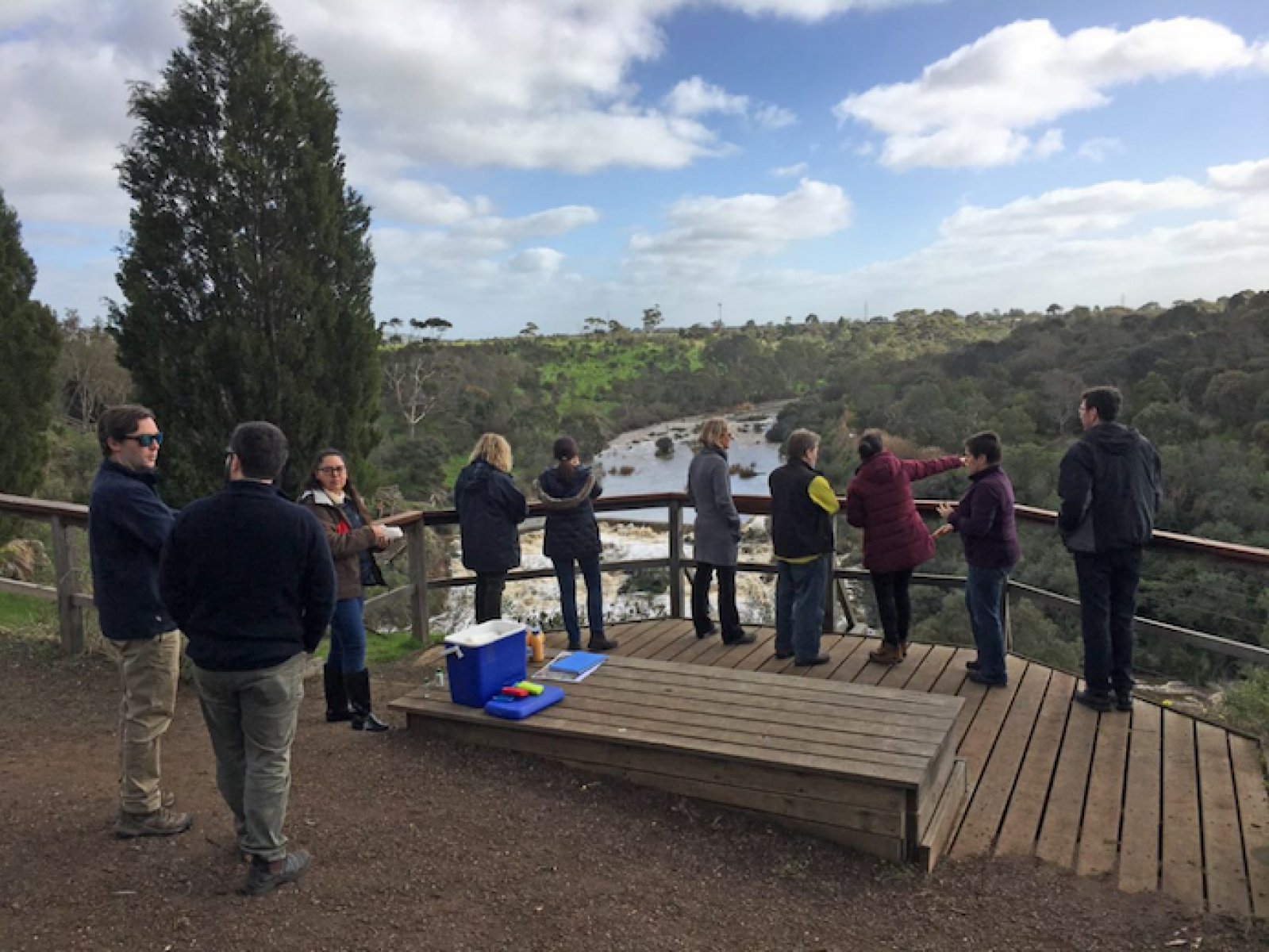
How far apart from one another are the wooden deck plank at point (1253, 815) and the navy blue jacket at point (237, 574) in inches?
135

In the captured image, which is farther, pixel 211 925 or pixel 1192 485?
pixel 1192 485

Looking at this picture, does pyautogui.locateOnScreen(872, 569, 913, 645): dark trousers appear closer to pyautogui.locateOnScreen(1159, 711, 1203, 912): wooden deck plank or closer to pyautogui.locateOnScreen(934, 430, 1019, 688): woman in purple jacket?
pyautogui.locateOnScreen(934, 430, 1019, 688): woman in purple jacket

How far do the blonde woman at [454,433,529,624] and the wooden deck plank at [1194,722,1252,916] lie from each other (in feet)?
12.0

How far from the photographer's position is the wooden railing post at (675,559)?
6.13 meters

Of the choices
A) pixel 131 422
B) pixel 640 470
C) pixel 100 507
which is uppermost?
pixel 131 422

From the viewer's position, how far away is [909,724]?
3.65m

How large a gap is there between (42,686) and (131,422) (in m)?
3.00

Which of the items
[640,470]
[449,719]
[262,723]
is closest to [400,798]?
[449,719]

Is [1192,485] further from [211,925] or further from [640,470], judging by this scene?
[640,470]

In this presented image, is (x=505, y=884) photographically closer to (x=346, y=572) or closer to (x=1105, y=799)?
(x=346, y=572)

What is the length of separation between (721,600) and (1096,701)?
88.2 inches

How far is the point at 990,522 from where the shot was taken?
4.69 m

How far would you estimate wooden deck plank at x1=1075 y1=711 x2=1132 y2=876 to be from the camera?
3.22 metres

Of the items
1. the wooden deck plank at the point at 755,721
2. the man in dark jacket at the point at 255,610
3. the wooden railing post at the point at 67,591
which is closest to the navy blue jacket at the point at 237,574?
the man in dark jacket at the point at 255,610
